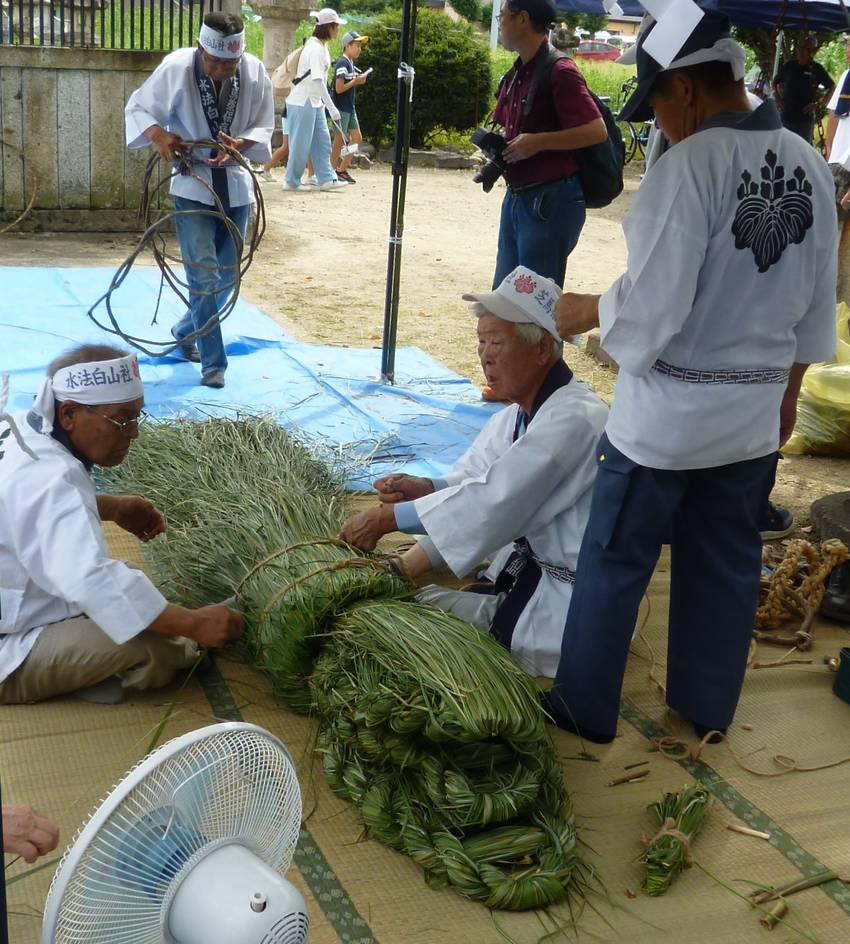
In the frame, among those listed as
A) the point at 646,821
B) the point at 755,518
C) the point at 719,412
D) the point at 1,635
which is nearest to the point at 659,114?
the point at 719,412

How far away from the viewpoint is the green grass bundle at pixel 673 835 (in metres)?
2.23

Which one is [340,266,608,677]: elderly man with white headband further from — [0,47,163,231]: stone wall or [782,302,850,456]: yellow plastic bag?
[0,47,163,231]: stone wall

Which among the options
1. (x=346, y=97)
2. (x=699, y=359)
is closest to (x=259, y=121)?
(x=699, y=359)

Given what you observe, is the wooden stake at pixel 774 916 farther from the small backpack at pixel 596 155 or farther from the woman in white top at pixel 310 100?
the woman in white top at pixel 310 100

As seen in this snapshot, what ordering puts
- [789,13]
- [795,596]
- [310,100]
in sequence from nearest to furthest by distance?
[795,596] < [789,13] < [310,100]

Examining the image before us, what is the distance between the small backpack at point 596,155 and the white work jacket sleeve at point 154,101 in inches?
59.4

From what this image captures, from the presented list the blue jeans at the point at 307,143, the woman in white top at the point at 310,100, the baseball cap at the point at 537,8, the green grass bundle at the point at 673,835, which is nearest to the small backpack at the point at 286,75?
the woman in white top at the point at 310,100

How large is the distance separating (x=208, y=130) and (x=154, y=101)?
27 cm

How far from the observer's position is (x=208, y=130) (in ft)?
16.9

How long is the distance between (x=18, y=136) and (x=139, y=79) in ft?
3.40

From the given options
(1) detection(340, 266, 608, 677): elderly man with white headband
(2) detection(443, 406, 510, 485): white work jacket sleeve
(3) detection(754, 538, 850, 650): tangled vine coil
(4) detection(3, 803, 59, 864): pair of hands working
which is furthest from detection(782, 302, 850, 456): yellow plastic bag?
(4) detection(3, 803, 59, 864): pair of hands working

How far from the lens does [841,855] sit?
2371mm

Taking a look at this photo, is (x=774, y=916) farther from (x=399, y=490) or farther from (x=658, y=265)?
(x=399, y=490)

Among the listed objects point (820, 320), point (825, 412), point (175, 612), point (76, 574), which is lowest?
point (825, 412)
